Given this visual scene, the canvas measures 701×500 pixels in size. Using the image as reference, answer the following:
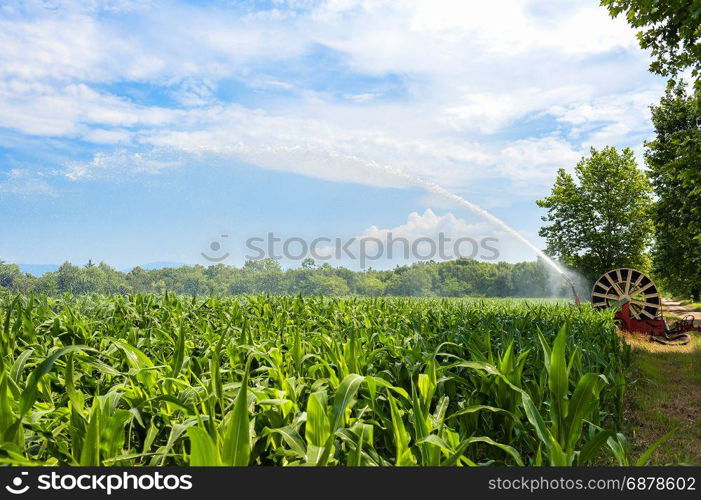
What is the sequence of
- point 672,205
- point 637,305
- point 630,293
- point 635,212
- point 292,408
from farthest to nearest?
1. point 635,212
2. point 672,205
3. point 630,293
4. point 637,305
5. point 292,408

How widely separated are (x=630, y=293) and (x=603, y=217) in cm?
1763

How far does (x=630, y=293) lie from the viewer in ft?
56.0

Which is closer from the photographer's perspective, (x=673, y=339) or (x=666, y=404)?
(x=666, y=404)

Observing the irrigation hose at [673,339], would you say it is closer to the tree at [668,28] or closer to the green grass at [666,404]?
the green grass at [666,404]

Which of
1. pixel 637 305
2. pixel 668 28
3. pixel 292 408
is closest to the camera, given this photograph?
pixel 292 408

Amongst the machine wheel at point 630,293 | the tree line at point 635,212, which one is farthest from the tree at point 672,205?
the machine wheel at point 630,293

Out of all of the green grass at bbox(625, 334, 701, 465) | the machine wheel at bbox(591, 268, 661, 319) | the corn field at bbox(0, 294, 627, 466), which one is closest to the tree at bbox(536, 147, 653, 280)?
the machine wheel at bbox(591, 268, 661, 319)

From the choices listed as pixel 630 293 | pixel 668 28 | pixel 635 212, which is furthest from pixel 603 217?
pixel 668 28

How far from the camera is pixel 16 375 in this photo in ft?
7.99

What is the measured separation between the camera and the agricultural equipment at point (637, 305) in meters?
15.0

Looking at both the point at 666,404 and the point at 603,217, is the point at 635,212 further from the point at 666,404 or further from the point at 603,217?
the point at 666,404

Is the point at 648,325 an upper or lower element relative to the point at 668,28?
lower

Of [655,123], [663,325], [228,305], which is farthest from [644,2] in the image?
[655,123]

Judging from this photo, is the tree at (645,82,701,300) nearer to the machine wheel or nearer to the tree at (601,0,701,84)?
the machine wheel
